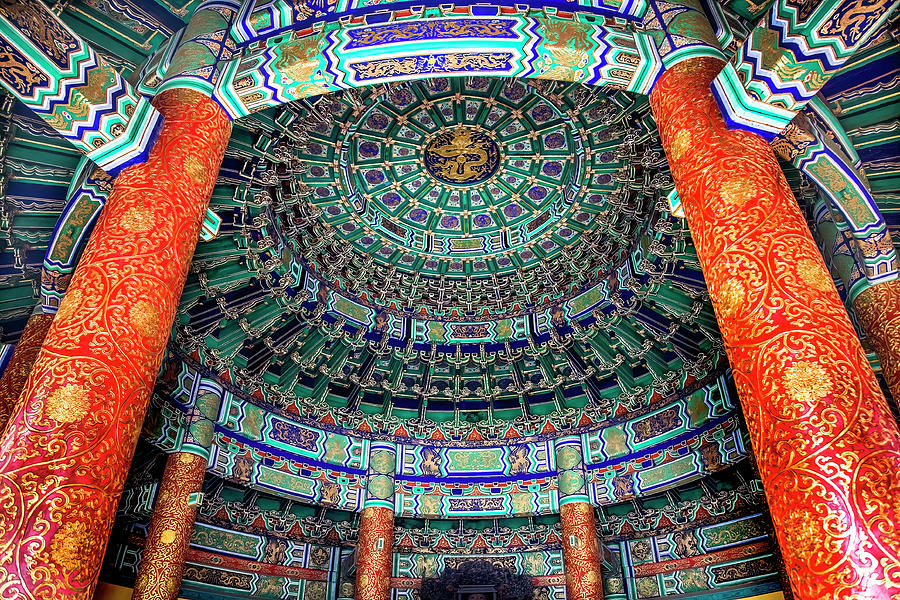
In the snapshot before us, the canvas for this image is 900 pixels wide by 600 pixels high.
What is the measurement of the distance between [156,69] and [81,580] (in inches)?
207

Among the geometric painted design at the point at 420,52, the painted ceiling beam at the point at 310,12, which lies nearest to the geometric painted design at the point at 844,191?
the geometric painted design at the point at 420,52

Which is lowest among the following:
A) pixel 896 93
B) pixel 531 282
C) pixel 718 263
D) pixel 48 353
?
pixel 48 353

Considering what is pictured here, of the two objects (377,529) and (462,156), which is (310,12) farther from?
(377,529)

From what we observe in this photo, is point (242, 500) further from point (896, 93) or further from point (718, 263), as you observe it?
point (896, 93)

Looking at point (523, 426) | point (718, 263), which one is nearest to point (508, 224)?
point (523, 426)

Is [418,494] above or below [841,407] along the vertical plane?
above

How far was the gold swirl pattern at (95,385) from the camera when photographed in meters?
3.10

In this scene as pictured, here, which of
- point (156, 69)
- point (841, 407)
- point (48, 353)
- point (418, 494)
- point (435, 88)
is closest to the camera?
point (841, 407)

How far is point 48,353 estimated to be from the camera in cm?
364

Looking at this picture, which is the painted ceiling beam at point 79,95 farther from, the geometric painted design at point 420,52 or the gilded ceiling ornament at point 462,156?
the gilded ceiling ornament at point 462,156

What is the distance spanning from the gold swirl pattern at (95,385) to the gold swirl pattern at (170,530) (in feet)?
20.2

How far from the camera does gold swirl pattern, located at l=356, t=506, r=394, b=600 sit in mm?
10719

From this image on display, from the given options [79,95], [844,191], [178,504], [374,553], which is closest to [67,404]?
[79,95]

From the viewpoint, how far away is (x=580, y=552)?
1091cm
